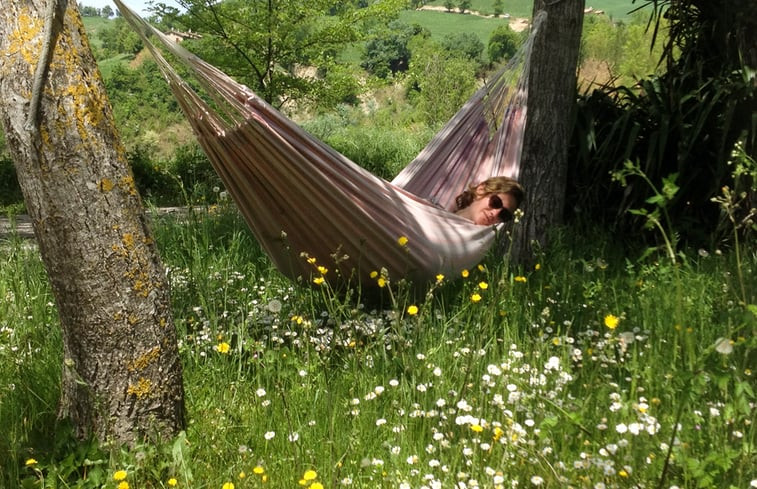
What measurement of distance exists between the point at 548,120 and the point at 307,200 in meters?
1.54

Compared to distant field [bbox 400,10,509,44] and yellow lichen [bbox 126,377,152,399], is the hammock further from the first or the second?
distant field [bbox 400,10,509,44]

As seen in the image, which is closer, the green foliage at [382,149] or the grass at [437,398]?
the grass at [437,398]

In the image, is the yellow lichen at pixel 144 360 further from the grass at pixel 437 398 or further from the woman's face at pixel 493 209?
the woman's face at pixel 493 209

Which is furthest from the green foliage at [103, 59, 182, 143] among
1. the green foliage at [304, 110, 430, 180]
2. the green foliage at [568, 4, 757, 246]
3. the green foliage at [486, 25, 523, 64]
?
the green foliage at [486, 25, 523, 64]

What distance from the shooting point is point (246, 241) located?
10.1 ft

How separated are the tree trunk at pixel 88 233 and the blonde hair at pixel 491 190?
5.07 ft

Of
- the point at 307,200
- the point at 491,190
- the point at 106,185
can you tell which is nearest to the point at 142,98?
the point at 491,190

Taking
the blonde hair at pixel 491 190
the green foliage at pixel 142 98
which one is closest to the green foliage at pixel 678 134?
the blonde hair at pixel 491 190

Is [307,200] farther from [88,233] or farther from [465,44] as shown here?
[465,44]

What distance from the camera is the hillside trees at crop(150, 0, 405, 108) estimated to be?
333 inches

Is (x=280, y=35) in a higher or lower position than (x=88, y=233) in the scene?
higher

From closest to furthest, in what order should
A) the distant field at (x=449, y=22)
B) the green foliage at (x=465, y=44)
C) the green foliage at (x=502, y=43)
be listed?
the green foliage at (x=502, y=43) → the green foliage at (x=465, y=44) → the distant field at (x=449, y=22)

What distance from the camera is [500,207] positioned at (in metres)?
2.73

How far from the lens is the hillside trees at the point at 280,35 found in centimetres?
845
